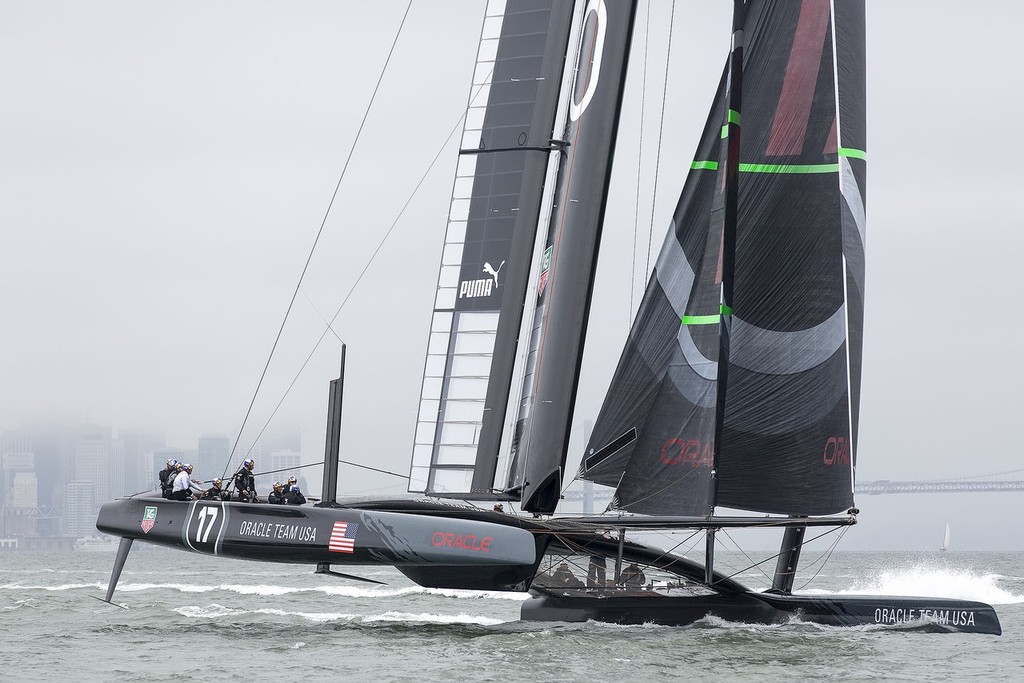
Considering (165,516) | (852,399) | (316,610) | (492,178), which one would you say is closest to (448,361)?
(492,178)

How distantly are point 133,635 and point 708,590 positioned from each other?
6.02 metres

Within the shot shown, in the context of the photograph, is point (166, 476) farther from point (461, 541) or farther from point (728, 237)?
point (728, 237)

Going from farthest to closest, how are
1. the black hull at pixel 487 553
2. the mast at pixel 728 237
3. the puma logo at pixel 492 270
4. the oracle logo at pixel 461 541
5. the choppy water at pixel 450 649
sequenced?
the puma logo at pixel 492 270 → the mast at pixel 728 237 → the black hull at pixel 487 553 → the oracle logo at pixel 461 541 → the choppy water at pixel 450 649

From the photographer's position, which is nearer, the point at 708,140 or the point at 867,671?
the point at 867,671

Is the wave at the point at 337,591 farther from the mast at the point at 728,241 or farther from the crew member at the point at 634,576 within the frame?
the mast at the point at 728,241

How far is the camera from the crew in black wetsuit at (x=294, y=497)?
44.2ft

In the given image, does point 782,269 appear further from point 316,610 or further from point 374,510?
point 316,610

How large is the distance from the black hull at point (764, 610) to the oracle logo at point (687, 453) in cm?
154

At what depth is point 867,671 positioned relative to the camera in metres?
11.1

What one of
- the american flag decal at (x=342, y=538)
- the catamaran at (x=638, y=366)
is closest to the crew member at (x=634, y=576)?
the catamaran at (x=638, y=366)

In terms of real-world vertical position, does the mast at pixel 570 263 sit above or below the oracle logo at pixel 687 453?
above

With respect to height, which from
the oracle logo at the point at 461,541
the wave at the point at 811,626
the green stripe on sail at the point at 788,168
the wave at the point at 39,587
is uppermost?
the green stripe on sail at the point at 788,168

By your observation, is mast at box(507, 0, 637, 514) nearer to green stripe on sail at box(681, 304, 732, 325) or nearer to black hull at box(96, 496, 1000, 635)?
black hull at box(96, 496, 1000, 635)

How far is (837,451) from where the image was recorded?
12.9 metres
